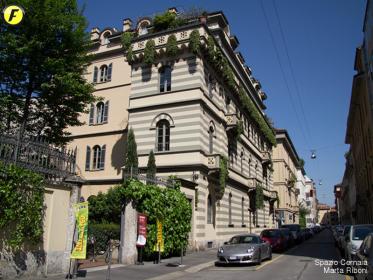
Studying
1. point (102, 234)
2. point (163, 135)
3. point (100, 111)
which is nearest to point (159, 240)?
point (102, 234)

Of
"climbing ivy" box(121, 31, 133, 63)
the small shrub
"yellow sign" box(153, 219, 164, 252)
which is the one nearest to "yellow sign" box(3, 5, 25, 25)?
"yellow sign" box(153, 219, 164, 252)

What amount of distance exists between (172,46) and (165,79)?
245 centimetres

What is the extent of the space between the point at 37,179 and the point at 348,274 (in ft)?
35.5

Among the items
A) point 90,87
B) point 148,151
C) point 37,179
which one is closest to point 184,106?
point 148,151

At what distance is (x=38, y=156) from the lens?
1191 centimetres

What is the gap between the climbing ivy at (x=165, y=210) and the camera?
17.3 meters

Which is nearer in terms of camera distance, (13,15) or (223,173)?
(13,15)

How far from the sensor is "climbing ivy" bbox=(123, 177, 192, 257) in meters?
17.3

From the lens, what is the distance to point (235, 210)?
33.2 m

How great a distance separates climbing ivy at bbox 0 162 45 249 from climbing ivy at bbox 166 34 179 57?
57.3ft

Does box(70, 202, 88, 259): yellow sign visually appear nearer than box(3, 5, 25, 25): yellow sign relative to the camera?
No

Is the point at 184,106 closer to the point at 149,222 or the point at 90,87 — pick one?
the point at 90,87

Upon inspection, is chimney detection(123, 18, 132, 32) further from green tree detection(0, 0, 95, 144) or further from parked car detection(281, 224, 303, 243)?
parked car detection(281, 224, 303, 243)

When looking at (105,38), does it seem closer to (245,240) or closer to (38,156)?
(245,240)
